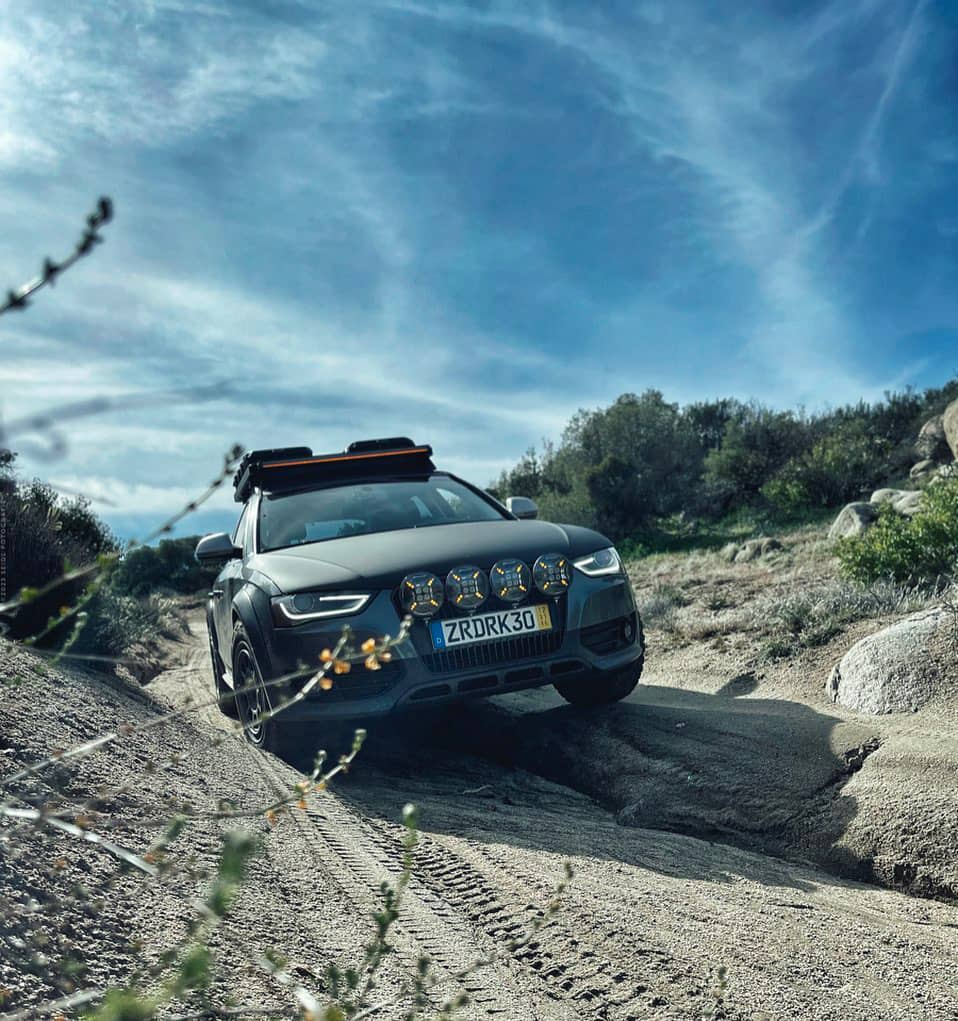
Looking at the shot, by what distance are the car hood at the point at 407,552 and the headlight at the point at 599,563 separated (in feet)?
0.15

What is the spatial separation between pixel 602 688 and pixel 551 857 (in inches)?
99.1

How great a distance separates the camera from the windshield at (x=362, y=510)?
6.54 metres

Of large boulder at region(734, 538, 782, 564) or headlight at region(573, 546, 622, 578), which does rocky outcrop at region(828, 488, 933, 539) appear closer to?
large boulder at region(734, 538, 782, 564)

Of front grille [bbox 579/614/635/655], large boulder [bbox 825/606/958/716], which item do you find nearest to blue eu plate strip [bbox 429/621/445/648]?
front grille [bbox 579/614/635/655]

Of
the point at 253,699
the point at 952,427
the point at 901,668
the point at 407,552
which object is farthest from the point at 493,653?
the point at 952,427

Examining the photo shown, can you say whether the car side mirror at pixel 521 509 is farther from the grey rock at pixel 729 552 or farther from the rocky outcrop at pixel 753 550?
the grey rock at pixel 729 552

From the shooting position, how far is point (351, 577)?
541cm

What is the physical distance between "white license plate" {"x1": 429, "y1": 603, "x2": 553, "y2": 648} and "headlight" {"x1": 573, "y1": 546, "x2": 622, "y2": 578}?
0.40 metres

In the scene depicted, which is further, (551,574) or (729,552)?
(729,552)

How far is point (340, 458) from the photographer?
7398 mm

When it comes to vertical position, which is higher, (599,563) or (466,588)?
(599,563)

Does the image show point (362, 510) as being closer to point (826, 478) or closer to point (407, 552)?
point (407, 552)

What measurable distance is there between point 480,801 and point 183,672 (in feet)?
24.2

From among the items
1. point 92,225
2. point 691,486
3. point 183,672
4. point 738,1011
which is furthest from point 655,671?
point 691,486
